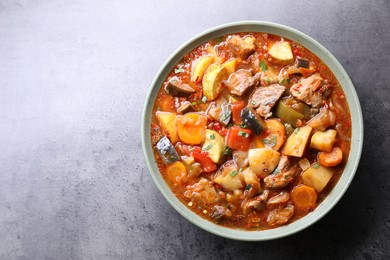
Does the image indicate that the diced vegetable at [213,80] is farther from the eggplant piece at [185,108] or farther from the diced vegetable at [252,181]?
the diced vegetable at [252,181]

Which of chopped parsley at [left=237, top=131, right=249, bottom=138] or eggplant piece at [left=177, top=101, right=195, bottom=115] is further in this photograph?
eggplant piece at [left=177, top=101, right=195, bottom=115]

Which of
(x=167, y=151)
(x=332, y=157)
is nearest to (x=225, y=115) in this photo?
(x=167, y=151)

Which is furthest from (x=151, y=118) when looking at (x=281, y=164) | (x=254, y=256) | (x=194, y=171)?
(x=254, y=256)

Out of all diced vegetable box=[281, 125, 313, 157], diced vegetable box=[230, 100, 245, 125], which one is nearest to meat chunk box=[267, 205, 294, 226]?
diced vegetable box=[281, 125, 313, 157]

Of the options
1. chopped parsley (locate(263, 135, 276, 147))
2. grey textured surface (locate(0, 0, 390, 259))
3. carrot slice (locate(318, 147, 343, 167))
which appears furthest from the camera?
grey textured surface (locate(0, 0, 390, 259))

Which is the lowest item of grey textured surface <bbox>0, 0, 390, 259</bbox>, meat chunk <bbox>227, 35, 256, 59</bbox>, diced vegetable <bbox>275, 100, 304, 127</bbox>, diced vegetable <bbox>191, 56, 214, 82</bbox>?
grey textured surface <bbox>0, 0, 390, 259</bbox>

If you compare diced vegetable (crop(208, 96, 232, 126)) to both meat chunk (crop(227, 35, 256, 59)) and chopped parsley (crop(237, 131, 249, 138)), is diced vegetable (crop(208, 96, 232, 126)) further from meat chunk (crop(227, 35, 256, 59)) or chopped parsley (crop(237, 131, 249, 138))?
meat chunk (crop(227, 35, 256, 59))

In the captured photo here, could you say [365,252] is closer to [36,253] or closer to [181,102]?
[181,102]

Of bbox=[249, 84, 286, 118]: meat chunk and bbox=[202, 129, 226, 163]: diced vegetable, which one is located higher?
bbox=[249, 84, 286, 118]: meat chunk
